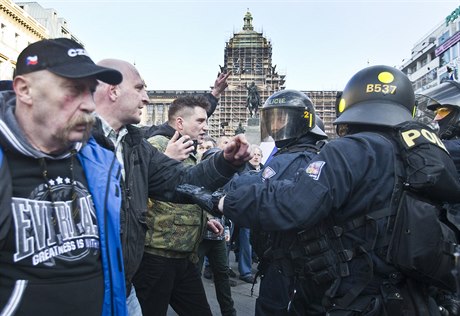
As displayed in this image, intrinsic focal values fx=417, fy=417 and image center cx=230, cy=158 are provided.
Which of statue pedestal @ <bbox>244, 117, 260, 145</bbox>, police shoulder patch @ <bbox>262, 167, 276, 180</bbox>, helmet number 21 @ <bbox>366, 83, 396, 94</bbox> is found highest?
statue pedestal @ <bbox>244, 117, 260, 145</bbox>

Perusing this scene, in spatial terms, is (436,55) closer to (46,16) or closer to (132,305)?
(46,16)

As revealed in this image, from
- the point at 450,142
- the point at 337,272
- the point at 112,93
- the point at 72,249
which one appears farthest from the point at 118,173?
the point at 450,142

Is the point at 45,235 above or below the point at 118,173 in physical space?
below

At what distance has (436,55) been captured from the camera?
51281mm

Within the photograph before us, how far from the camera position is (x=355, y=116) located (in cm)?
234

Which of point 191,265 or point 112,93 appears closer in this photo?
point 112,93

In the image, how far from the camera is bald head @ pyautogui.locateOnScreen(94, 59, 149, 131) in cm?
253

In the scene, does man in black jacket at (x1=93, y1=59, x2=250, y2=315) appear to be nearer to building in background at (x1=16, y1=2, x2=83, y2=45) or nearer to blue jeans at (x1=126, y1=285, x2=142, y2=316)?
blue jeans at (x1=126, y1=285, x2=142, y2=316)

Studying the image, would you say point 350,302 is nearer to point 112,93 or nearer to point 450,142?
point 112,93

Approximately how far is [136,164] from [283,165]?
0.94 m

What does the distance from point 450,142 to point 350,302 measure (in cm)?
220

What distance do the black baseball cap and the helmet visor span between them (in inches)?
66.8

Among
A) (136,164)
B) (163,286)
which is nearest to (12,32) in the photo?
(163,286)

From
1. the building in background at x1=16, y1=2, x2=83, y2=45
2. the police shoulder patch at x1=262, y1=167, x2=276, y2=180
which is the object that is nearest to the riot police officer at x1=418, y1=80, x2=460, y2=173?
the police shoulder patch at x1=262, y1=167, x2=276, y2=180
